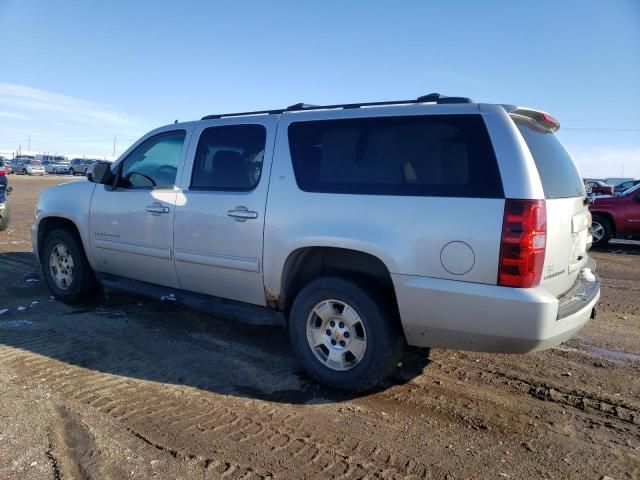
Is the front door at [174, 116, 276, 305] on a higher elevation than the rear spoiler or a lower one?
lower

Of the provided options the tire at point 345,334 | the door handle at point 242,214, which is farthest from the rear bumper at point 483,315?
the door handle at point 242,214

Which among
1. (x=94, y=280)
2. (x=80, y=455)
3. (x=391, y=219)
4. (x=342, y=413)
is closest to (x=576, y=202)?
(x=391, y=219)

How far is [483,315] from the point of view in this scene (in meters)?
3.21

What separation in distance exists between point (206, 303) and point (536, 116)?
310cm

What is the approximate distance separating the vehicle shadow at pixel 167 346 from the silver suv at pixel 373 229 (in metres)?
0.38

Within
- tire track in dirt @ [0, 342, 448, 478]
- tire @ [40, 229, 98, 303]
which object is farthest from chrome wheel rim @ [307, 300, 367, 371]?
tire @ [40, 229, 98, 303]

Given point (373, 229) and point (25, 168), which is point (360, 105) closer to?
point (373, 229)

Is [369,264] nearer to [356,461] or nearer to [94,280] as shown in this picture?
[356,461]

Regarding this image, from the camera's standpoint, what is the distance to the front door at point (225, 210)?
421 cm

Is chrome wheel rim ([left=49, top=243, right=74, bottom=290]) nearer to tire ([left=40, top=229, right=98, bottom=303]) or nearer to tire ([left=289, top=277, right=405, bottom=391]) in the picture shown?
tire ([left=40, top=229, right=98, bottom=303])

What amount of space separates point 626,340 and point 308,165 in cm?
364

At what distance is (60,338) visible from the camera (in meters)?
4.79

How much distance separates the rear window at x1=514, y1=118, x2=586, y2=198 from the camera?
342 cm

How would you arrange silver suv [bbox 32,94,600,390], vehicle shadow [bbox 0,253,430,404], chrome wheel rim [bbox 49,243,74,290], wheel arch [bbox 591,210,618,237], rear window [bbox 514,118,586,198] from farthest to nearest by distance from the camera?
wheel arch [bbox 591,210,618,237]
chrome wheel rim [bbox 49,243,74,290]
vehicle shadow [bbox 0,253,430,404]
rear window [bbox 514,118,586,198]
silver suv [bbox 32,94,600,390]
